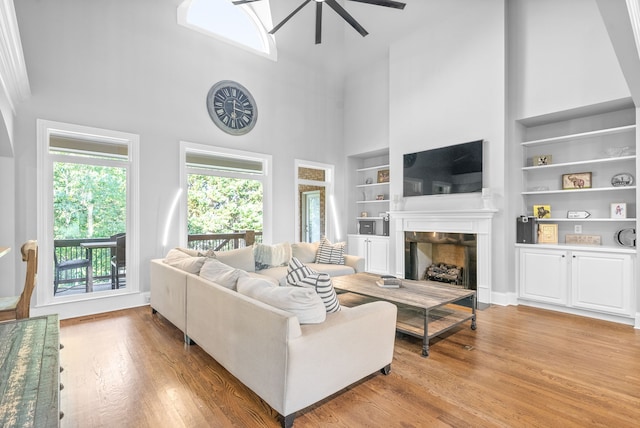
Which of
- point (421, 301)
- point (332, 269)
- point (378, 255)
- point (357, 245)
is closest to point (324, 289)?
point (421, 301)

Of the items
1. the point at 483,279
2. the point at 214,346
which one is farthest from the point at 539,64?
the point at 214,346

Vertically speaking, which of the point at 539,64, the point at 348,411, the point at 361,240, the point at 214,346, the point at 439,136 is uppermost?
the point at 539,64

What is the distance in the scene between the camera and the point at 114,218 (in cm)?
430

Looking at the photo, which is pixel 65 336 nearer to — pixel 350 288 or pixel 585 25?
pixel 350 288

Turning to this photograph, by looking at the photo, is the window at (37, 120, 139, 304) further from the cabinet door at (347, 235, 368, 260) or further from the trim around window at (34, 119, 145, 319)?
the cabinet door at (347, 235, 368, 260)

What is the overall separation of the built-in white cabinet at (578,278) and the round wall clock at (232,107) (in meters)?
4.58

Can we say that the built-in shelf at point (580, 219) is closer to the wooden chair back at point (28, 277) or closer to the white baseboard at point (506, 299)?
the white baseboard at point (506, 299)

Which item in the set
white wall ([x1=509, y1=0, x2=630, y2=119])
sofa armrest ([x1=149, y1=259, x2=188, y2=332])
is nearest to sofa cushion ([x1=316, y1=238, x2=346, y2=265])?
sofa armrest ([x1=149, y1=259, x2=188, y2=332])

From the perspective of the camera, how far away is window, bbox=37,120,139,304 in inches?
150

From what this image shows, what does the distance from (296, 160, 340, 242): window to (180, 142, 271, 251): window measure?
3.92 feet

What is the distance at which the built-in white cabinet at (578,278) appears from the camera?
3.66 metres

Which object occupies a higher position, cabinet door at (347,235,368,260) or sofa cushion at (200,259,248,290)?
sofa cushion at (200,259,248,290)

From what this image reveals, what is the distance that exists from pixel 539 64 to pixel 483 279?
9.82ft

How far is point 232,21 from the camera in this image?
17.8 ft
